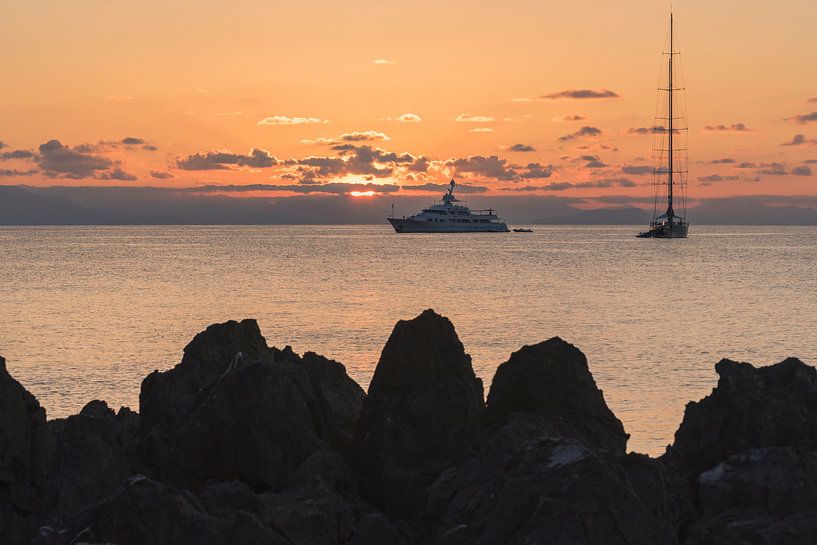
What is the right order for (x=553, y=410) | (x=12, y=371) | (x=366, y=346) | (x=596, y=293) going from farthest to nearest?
(x=596, y=293) < (x=366, y=346) < (x=12, y=371) < (x=553, y=410)

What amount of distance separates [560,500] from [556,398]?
4.75 metres

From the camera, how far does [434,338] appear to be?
1449 centimetres

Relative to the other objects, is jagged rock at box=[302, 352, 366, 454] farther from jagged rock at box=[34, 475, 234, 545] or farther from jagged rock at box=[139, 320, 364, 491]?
jagged rock at box=[34, 475, 234, 545]

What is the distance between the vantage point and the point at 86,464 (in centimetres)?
1269

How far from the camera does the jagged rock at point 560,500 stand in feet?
Result: 28.2

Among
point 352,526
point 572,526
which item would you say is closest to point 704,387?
point 352,526

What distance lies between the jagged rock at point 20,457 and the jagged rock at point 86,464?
11.0 inches

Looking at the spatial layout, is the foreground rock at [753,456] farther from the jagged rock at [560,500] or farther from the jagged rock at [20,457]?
the jagged rock at [20,457]

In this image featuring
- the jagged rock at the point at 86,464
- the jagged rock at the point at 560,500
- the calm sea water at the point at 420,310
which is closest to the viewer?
the jagged rock at the point at 560,500

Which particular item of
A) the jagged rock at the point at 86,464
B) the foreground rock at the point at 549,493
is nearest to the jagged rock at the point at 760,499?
the foreground rock at the point at 549,493

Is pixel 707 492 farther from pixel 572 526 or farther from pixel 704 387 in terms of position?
pixel 704 387

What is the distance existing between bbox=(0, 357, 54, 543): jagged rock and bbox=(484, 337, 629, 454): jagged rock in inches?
229

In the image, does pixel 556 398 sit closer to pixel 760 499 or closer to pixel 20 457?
pixel 760 499

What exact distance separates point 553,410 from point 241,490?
4210mm
